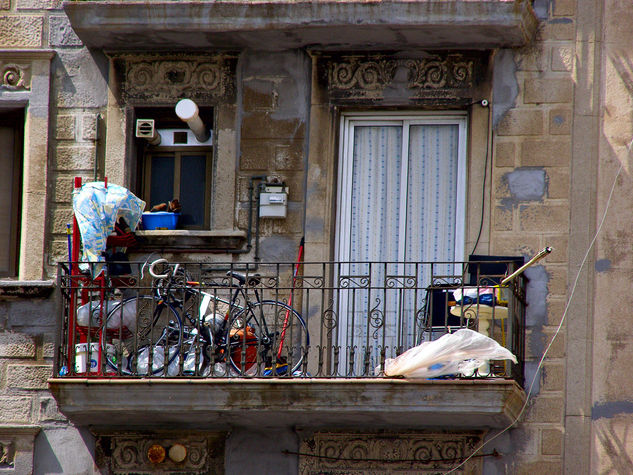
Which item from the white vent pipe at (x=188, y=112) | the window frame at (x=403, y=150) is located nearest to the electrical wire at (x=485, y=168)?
the window frame at (x=403, y=150)

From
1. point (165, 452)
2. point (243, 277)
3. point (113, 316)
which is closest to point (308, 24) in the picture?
point (243, 277)

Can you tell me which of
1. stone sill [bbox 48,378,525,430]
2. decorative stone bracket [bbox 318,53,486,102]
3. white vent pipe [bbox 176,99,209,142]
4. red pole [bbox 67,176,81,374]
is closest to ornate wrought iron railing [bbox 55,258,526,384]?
red pole [bbox 67,176,81,374]

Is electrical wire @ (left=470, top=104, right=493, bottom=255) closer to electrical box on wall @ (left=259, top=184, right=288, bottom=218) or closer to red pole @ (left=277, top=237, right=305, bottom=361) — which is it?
red pole @ (left=277, top=237, right=305, bottom=361)

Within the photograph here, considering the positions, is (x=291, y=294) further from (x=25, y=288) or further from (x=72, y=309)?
(x=25, y=288)

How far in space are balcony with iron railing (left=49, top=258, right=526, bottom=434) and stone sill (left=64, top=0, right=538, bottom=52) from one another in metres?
2.21

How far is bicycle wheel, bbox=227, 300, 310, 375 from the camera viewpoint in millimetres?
13062

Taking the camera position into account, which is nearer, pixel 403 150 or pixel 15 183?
pixel 403 150

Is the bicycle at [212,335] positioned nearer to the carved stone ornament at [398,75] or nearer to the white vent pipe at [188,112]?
the white vent pipe at [188,112]

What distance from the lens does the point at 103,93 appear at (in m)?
14.7

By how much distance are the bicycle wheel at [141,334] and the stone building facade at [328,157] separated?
0.41 m

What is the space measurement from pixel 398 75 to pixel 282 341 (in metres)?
2.96

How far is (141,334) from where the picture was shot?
45.8 ft

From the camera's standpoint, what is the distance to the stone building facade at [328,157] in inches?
528

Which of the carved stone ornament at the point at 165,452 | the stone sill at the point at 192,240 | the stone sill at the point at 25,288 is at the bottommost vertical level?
the carved stone ornament at the point at 165,452
